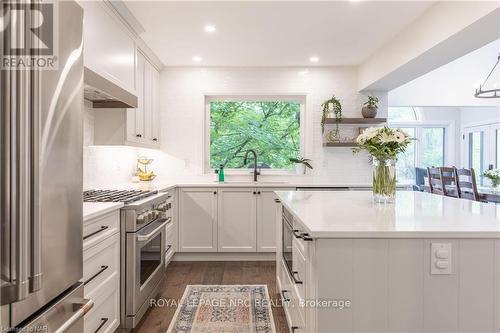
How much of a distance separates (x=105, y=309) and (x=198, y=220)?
6.70 feet

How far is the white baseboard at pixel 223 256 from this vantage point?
4.12 m

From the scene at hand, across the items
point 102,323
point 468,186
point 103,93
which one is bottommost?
point 102,323

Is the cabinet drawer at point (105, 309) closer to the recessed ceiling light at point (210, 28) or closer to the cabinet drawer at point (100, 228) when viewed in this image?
the cabinet drawer at point (100, 228)

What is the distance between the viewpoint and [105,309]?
2.01 metres

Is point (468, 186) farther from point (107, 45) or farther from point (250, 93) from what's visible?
point (107, 45)

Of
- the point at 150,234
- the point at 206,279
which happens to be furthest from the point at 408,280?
the point at 206,279

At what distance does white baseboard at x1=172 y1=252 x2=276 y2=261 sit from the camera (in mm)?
4117

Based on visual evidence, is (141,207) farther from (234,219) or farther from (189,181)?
(189,181)

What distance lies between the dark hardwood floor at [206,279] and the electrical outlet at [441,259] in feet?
4.51

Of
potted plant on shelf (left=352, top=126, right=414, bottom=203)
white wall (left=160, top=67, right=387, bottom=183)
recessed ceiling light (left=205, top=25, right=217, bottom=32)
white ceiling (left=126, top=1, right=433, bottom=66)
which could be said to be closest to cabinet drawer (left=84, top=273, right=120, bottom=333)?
potted plant on shelf (left=352, top=126, right=414, bottom=203)

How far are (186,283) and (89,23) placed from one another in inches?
95.0

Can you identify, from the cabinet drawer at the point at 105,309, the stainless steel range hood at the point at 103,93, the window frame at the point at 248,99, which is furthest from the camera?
the window frame at the point at 248,99

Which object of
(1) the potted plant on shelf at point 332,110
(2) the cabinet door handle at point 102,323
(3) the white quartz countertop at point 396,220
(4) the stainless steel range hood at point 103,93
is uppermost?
(1) the potted plant on shelf at point 332,110

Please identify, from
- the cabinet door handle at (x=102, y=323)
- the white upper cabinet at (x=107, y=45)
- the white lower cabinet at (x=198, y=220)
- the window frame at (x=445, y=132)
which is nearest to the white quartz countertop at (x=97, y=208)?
the cabinet door handle at (x=102, y=323)
